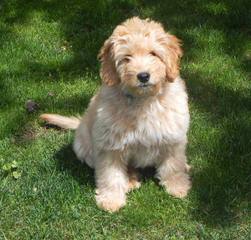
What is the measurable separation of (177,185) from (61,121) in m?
1.33

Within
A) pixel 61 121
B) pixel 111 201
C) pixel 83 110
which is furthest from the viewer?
pixel 83 110

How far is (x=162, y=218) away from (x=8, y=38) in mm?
3592

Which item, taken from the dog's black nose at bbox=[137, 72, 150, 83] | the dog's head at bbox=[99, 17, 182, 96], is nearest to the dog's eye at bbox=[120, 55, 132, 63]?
the dog's head at bbox=[99, 17, 182, 96]

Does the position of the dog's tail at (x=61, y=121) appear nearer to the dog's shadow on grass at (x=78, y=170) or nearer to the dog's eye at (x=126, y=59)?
the dog's shadow on grass at (x=78, y=170)

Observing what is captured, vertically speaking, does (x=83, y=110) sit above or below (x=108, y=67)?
below

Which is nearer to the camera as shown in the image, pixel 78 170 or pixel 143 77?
pixel 143 77

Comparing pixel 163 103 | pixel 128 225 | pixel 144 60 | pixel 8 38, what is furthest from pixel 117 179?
pixel 8 38

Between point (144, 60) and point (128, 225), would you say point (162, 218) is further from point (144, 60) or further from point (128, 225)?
point (144, 60)

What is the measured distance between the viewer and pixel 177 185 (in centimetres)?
518

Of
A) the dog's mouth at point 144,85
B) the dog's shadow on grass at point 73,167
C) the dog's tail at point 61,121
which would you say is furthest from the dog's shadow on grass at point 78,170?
the dog's mouth at point 144,85

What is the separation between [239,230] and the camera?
478cm

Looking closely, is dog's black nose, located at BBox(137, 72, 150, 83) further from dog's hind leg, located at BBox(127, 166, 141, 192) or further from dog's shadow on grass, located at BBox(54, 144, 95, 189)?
dog's shadow on grass, located at BBox(54, 144, 95, 189)

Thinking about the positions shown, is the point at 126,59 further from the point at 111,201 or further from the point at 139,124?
the point at 111,201

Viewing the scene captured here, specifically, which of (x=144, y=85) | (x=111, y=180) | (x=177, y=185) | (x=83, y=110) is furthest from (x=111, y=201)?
(x=83, y=110)
